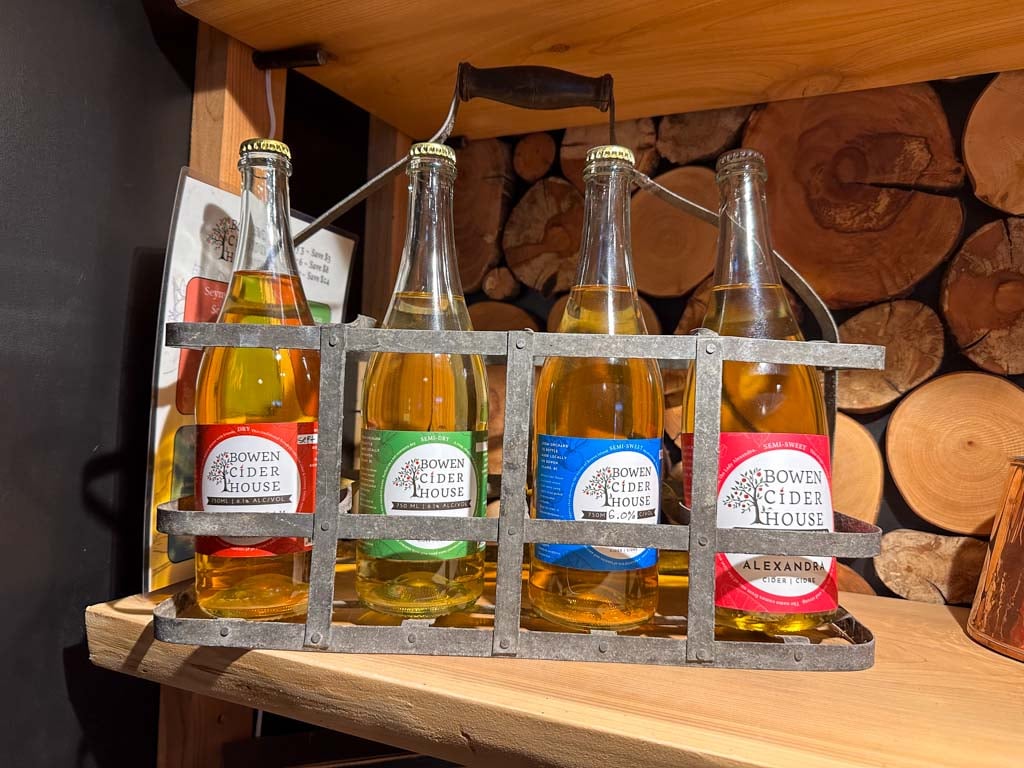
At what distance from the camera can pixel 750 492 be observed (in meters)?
0.43

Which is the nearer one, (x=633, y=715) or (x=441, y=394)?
(x=633, y=715)

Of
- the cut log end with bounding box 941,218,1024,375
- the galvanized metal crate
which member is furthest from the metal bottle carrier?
the cut log end with bounding box 941,218,1024,375

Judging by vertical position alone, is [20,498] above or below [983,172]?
below

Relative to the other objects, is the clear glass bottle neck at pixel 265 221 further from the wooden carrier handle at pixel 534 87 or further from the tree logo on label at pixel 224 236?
the wooden carrier handle at pixel 534 87

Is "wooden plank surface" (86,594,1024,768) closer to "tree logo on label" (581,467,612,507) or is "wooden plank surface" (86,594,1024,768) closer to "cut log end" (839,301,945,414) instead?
"tree logo on label" (581,467,612,507)

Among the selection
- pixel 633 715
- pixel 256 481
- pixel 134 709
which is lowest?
pixel 134 709

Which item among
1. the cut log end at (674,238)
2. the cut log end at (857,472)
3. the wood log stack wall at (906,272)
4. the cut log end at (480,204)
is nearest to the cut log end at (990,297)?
the wood log stack wall at (906,272)

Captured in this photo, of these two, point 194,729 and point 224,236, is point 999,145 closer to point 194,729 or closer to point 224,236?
point 224,236

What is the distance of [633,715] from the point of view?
0.36 meters

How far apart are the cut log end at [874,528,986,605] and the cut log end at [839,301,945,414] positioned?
0.13 meters

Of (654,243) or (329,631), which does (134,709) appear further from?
(654,243)

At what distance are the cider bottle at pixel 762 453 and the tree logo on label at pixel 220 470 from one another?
1.05 feet

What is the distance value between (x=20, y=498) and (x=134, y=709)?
21 cm

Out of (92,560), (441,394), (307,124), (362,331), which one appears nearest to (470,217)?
(307,124)
